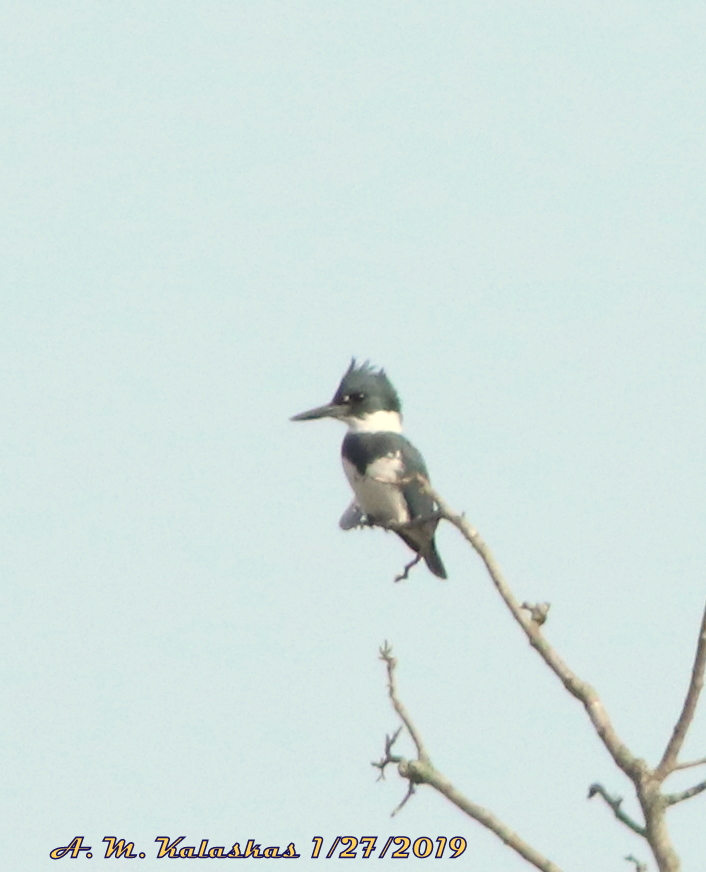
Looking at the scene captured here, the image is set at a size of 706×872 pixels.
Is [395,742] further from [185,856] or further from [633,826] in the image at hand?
[185,856]

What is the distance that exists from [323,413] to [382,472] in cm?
85

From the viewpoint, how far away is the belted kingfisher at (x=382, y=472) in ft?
27.6

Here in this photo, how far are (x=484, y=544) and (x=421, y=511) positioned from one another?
14.3 ft

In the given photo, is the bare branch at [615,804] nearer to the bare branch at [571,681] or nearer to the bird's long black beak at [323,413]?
the bare branch at [571,681]

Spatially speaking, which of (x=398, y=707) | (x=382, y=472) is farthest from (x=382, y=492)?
(x=398, y=707)

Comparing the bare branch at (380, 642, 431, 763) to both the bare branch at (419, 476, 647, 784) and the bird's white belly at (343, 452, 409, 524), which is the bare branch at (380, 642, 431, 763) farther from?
the bird's white belly at (343, 452, 409, 524)

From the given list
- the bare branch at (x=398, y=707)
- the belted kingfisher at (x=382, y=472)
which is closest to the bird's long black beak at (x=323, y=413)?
the belted kingfisher at (x=382, y=472)

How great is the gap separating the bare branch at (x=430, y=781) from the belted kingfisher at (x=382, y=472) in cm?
374

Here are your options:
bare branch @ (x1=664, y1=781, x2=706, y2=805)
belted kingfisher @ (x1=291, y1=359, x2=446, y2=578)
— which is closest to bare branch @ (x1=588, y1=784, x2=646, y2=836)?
bare branch @ (x1=664, y1=781, x2=706, y2=805)

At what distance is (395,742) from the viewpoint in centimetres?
437

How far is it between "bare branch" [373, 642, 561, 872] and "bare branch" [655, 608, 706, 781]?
0.41 metres

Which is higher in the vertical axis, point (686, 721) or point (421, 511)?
point (421, 511)

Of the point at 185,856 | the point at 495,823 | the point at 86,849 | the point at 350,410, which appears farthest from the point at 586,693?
the point at 350,410

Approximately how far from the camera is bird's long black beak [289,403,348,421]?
9.07 m
